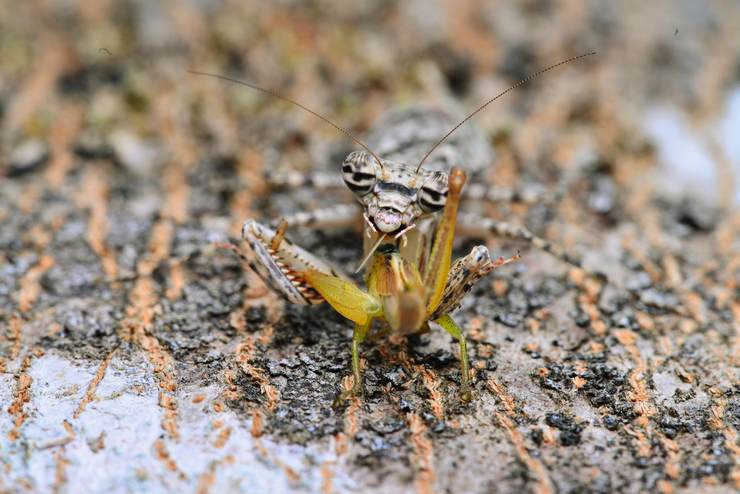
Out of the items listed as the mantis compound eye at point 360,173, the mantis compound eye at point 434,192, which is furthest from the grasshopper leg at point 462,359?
the mantis compound eye at point 360,173

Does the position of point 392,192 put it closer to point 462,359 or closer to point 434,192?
point 434,192

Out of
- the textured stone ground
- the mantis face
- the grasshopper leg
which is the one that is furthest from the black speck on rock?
the mantis face

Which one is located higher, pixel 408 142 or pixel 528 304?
pixel 408 142

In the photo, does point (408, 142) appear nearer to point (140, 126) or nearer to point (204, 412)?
point (140, 126)

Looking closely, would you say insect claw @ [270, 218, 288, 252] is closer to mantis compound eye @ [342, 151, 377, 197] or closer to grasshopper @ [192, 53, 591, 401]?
grasshopper @ [192, 53, 591, 401]

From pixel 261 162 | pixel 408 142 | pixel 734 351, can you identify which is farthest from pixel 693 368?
pixel 261 162

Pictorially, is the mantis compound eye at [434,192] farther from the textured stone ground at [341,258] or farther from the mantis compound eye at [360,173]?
the textured stone ground at [341,258]
